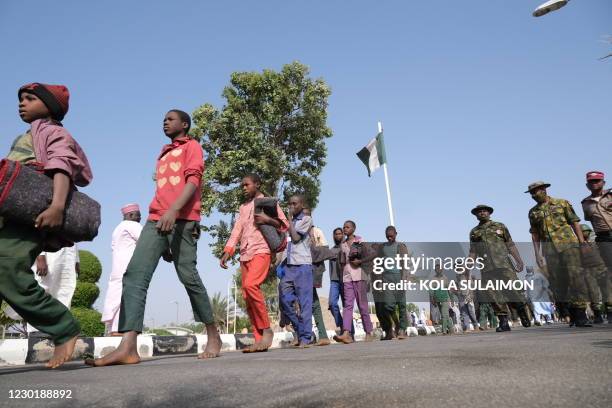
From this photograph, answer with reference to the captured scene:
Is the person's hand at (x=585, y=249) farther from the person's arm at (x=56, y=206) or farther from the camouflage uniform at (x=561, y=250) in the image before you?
the person's arm at (x=56, y=206)

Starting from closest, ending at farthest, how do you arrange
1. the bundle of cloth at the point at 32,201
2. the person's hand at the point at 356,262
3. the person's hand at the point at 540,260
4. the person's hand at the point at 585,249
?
the bundle of cloth at the point at 32,201 → the person's hand at the point at 585,249 → the person's hand at the point at 540,260 → the person's hand at the point at 356,262

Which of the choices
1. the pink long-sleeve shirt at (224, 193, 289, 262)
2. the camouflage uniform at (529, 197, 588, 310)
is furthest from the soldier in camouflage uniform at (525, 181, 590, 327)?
the pink long-sleeve shirt at (224, 193, 289, 262)

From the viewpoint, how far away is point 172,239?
4.48 metres

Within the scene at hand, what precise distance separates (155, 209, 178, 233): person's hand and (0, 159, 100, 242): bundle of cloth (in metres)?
0.55

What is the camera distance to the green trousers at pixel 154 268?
415cm

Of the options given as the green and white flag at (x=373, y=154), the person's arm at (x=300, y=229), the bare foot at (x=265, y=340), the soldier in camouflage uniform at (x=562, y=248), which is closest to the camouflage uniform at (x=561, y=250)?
the soldier in camouflage uniform at (x=562, y=248)

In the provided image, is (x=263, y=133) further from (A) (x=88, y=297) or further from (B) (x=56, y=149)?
(B) (x=56, y=149)

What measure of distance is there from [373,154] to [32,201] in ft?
A: 56.1

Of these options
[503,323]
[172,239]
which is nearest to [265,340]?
[172,239]

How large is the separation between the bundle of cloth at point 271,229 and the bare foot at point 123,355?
2.08m

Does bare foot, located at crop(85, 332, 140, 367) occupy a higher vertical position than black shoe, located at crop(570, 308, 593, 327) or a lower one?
higher

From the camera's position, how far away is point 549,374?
7.07 feet

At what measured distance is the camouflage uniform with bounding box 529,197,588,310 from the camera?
7.18 meters

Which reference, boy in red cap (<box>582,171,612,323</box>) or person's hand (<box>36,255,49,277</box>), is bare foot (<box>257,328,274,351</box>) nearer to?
person's hand (<box>36,255,49,277</box>)
